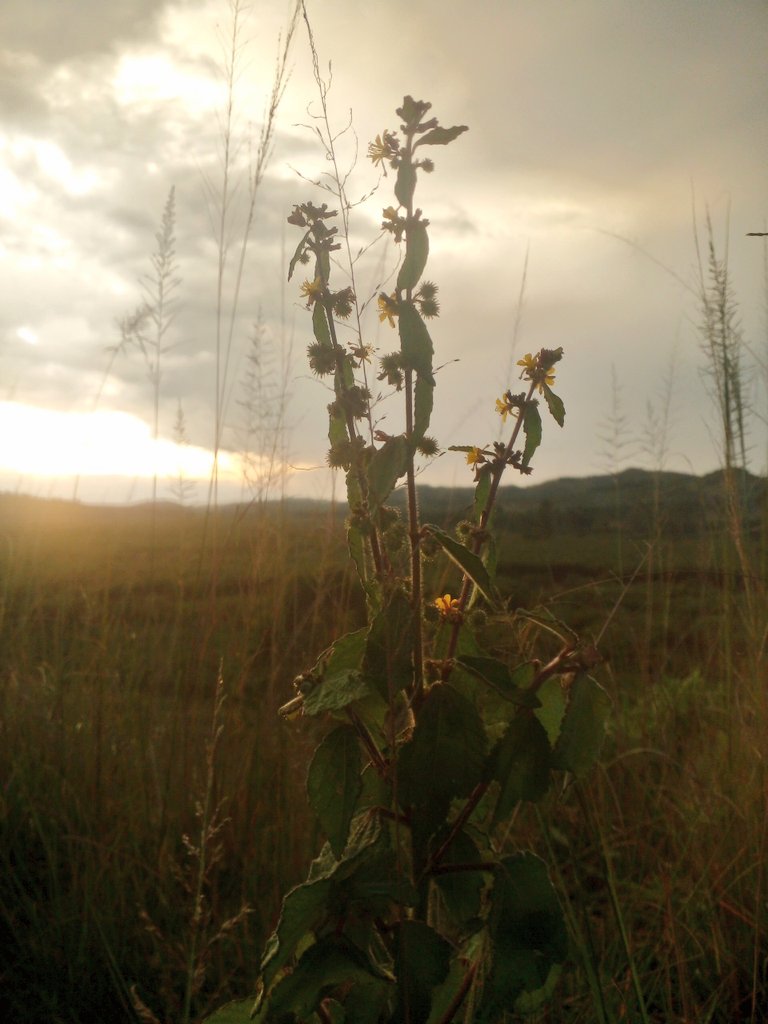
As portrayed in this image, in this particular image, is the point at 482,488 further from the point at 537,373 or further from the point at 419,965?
the point at 419,965

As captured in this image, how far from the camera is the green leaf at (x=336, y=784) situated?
0.80 metres

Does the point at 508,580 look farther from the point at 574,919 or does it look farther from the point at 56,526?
the point at 574,919

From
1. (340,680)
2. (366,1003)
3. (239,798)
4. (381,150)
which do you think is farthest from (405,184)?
(239,798)

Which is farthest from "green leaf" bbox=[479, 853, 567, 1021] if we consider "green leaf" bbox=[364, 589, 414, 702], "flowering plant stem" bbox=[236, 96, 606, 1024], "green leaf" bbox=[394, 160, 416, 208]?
"green leaf" bbox=[394, 160, 416, 208]

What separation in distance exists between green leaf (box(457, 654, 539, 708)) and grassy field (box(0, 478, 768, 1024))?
6 cm

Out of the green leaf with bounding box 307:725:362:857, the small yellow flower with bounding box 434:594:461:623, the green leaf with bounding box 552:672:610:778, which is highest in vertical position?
the small yellow flower with bounding box 434:594:461:623

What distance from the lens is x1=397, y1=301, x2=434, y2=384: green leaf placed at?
2.69ft

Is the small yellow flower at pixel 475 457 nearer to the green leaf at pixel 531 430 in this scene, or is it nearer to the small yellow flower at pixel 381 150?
the green leaf at pixel 531 430

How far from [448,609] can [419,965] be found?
356mm

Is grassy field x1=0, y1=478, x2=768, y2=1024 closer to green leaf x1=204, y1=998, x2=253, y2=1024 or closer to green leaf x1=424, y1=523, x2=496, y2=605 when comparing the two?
green leaf x1=424, y1=523, x2=496, y2=605

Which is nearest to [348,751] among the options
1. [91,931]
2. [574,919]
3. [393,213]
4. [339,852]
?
[339,852]

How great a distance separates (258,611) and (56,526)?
1383 millimetres

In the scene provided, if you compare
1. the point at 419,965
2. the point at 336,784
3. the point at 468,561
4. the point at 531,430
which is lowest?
the point at 419,965

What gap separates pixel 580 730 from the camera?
0.81 m
